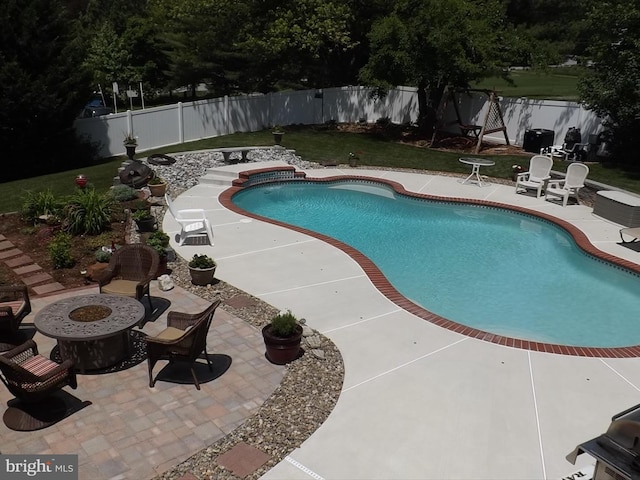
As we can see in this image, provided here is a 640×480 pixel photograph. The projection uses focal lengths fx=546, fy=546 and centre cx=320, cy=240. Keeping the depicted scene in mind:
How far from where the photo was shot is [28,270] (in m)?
10.7

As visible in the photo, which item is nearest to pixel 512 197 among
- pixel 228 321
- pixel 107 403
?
pixel 228 321

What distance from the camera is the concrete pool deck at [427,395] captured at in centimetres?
594

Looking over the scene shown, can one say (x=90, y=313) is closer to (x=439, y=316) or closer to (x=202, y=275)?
(x=202, y=275)

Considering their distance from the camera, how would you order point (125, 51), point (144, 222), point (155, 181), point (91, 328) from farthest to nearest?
point (125, 51)
point (155, 181)
point (144, 222)
point (91, 328)

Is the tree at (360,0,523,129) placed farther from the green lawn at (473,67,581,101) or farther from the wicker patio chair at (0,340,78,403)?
the wicker patio chair at (0,340,78,403)

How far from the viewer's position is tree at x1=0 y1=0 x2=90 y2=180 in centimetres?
1766

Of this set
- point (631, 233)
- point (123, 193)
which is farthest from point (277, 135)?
point (631, 233)

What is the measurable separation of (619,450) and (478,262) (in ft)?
29.2

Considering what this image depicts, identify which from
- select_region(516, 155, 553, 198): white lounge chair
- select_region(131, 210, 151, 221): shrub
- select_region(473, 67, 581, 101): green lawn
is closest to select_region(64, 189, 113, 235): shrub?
select_region(131, 210, 151, 221): shrub

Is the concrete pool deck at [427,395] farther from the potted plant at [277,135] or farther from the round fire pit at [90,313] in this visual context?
the potted plant at [277,135]

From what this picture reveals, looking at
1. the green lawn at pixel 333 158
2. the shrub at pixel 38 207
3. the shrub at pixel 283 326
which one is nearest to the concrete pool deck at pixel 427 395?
the shrub at pixel 283 326

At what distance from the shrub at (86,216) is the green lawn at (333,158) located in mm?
2934

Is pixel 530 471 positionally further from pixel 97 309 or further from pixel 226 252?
pixel 226 252

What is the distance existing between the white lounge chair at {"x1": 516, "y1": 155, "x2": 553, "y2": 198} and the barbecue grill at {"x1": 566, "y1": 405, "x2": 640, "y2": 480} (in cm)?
1392
